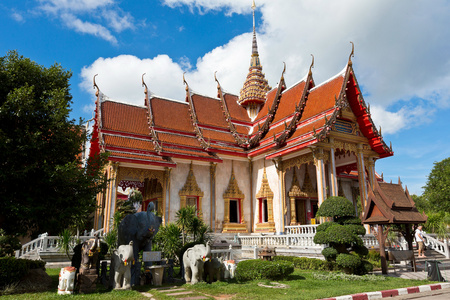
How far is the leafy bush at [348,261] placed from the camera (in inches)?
366

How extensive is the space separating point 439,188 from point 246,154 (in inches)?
936

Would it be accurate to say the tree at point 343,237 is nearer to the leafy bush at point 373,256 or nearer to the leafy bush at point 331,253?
the leafy bush at point 331,253

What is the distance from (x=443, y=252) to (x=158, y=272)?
41.7 ft

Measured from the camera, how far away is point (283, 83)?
20.6 metres

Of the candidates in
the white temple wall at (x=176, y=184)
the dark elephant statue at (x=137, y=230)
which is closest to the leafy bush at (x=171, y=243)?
the dark elephant statue at (x=137, y=230)

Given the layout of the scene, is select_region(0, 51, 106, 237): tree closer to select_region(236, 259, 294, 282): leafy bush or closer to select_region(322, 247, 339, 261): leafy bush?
select_region(236, 259, 294, 282): leafy bush

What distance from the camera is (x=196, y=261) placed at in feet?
25.8

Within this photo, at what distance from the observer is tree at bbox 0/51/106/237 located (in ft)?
24.3

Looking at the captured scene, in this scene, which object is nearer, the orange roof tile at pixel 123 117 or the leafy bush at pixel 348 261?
the leafy bush at pixel 348 261

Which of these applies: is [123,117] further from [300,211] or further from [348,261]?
[348,261]

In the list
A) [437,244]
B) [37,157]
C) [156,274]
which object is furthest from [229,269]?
[437,244]

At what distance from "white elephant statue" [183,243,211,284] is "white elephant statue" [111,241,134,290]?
4.72 ft

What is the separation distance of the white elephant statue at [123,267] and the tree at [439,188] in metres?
29.3

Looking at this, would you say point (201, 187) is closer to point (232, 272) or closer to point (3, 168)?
point (232, 272)
